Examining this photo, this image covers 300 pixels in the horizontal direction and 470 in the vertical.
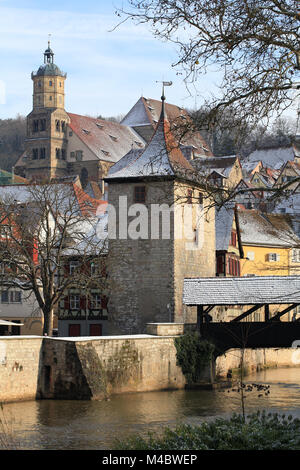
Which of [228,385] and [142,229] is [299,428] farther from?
[142,229]

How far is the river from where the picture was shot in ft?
59.9

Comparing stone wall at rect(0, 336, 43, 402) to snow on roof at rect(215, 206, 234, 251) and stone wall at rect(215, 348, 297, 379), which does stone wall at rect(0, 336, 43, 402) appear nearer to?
stone wall at rect(215, 348, 297, 379)

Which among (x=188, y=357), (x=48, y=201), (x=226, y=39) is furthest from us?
(x=48, y=201)

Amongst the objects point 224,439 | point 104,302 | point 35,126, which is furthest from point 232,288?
point 35,126

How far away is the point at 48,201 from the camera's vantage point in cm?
3241

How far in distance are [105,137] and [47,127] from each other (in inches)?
264

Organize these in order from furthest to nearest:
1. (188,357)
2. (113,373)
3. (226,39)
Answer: (188,357) < (113,373) < (226,39)

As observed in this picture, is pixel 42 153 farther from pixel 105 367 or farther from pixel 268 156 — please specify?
pixel 105 367

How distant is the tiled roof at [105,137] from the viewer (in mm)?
90875

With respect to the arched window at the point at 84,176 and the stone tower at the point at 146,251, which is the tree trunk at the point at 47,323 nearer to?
the stone tower at the point at 146,251

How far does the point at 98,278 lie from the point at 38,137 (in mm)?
63874

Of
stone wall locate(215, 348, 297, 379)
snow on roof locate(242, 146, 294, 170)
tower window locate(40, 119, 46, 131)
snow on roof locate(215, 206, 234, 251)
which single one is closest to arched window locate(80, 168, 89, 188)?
tower window locate(40, 119, 46, 131)

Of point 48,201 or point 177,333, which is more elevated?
point 48,201
